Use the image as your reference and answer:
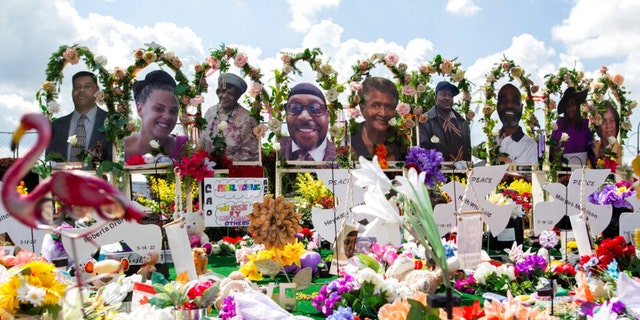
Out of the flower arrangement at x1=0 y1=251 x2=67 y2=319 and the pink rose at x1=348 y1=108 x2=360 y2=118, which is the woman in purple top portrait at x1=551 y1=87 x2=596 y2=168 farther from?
the flower arrangement at x1=0 y1=251 x2=67 y2=319

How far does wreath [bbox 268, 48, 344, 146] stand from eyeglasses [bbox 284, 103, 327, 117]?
84 mm

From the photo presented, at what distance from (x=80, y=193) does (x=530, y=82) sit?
9355 mm

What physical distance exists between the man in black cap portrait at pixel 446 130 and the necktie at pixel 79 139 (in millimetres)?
4567

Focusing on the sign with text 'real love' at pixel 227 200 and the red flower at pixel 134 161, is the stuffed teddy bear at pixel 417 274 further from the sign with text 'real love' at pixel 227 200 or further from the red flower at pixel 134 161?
the red flower at pixel 134 161

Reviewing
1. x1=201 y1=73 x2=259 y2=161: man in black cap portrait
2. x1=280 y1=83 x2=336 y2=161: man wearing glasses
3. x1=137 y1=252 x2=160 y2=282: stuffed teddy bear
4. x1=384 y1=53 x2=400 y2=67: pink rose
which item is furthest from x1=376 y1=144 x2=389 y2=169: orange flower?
x1=137 y1=252 x2=160 y2=282: stuffed teddy bear

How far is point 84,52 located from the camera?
726cm

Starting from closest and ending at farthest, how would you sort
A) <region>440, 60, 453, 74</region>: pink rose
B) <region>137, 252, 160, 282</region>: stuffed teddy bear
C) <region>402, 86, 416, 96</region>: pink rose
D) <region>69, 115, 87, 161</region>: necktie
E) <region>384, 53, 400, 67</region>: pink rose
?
<region>137, 252, 160, 282</region>: stuffed teddy bear
<region>69, 115, 87, 161</region>: necktie
<region>384, 53, 400, 67</region>: pink rose
<region>402, 86, 416, 96</region>: pink rose
<region>440, 60, 453, 74</region>: pink rose

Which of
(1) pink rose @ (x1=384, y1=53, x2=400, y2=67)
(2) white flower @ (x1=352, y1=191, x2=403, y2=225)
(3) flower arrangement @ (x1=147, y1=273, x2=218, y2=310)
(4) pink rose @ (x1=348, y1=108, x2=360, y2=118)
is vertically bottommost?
(3) flower arrangement @ (x1=147, y1=273, x2=218, y2=310)

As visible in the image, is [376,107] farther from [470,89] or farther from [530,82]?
[530,82]

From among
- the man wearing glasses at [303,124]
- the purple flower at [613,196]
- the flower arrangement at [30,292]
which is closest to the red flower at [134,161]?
the man wearing glasses at [303,124]

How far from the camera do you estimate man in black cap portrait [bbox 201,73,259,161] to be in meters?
7.74

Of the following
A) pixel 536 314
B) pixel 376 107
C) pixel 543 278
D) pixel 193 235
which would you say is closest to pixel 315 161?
pixel 376 107

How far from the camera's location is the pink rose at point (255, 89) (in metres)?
7.70

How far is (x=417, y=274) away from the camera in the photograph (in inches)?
143
